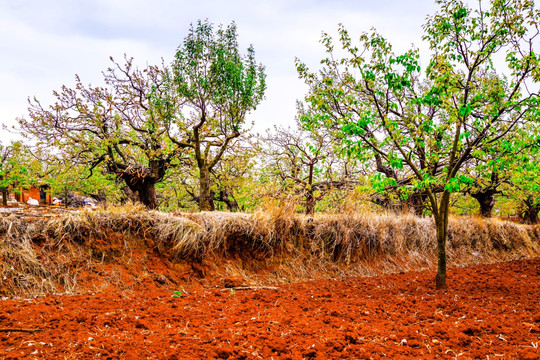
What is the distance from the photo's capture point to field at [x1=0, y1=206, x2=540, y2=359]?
2160 millimetres

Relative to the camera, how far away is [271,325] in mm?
2572

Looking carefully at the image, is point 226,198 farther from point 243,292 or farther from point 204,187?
point 243,292

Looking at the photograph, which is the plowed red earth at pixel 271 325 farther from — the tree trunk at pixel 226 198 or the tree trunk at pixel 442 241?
the tree trunk at pixel 226 198

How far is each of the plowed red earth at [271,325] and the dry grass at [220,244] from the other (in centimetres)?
67

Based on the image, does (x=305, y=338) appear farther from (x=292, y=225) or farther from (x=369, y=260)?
(x=369, y=260)

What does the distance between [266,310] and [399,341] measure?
126 centimetres

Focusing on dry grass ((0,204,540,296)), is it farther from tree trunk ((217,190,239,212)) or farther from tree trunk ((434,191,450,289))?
tree trunk ((217,190,239,212))

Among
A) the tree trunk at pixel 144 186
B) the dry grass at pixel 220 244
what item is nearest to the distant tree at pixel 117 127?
the tree trunk at pixel 144 186

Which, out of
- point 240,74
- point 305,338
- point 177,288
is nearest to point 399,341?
point 305,338

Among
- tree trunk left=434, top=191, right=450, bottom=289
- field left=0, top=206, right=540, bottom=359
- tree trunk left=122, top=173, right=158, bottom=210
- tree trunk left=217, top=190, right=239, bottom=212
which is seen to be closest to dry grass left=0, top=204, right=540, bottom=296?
field left=0, top=206, right=540, bottom=359

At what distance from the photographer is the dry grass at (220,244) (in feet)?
12.6

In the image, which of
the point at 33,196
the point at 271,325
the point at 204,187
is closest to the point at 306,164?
the point at 204,187

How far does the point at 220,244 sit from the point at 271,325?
8.98 feet

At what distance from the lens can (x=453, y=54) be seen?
4367 mm
